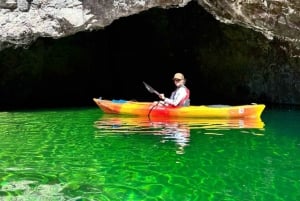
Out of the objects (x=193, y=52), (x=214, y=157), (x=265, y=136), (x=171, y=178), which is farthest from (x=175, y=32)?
(x=171, y=178)

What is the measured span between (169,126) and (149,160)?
3433 millimetres

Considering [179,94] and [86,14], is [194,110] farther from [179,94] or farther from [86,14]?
[86,14]

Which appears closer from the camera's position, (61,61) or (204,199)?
(204,199)

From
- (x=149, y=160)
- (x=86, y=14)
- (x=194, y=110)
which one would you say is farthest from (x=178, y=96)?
(x=149, y=160)

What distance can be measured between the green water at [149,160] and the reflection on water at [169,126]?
2cm

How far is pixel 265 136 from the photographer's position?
899 centimetres

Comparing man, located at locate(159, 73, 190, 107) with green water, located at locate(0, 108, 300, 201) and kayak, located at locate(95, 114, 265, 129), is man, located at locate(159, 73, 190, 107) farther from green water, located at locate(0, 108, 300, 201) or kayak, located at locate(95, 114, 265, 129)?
green water, located at locate(0, 108, 300, 201)

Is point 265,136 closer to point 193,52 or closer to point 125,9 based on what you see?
point 125,9

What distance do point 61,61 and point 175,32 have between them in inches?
150

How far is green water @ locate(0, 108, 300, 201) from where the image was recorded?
534cm

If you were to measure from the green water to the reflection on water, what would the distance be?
2 cm

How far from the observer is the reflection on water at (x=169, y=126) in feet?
30.3

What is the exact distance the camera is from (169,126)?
10258mm

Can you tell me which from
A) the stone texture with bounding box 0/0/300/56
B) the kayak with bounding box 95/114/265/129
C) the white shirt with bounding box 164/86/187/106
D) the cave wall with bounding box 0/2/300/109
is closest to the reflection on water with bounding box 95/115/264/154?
the kayak with bounding box 95/114/265/129
